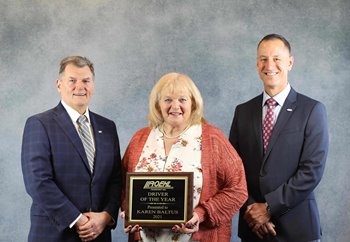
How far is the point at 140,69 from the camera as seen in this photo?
4645 millimetres

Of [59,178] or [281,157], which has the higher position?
[281,157]

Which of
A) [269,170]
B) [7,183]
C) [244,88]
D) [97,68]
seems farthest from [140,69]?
[269,170]

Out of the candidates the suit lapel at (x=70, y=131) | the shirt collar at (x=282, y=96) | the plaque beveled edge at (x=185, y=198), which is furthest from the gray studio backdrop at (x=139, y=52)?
the plaque beveled edge at (x=185, y=198)

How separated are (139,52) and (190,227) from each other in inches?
82.2

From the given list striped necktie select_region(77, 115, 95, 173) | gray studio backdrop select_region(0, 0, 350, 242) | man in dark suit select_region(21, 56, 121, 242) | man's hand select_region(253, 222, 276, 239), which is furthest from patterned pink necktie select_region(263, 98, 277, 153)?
gray studio backdrop select_region(0, 0, 350, 242)

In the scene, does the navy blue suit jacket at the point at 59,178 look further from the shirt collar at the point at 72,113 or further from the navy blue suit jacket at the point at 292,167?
the navy blue suit jacket at the point at 292,167

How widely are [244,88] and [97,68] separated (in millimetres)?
1155

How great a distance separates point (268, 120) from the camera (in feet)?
11.1

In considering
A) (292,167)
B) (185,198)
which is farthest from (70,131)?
(292,167)

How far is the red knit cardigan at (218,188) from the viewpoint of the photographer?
9.79 ft

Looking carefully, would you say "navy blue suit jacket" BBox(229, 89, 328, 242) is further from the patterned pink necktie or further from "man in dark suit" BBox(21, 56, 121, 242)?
"man in dark suit" BBox(21, 56, 121, 242)

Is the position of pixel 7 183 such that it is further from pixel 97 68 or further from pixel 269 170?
pixel 269 170

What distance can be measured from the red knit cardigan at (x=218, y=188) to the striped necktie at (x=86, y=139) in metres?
0.23

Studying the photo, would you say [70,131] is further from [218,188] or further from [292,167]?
[292,167]
